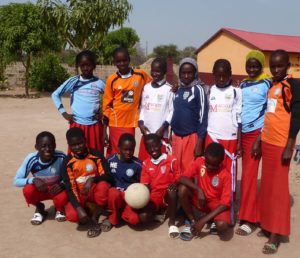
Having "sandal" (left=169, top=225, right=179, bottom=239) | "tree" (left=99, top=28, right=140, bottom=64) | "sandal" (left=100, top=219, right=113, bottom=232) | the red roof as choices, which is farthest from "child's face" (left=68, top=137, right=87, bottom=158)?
"tree" (left=99, top=28, right=140, bottom=64)

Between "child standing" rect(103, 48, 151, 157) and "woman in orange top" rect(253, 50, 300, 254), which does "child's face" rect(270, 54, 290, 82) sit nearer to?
"woman in orange top" rect(253, 50, 300, 254)

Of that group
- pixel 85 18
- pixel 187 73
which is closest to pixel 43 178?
pixel 187 73

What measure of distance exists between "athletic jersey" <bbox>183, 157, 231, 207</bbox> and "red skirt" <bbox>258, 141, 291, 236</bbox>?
14.3 inches

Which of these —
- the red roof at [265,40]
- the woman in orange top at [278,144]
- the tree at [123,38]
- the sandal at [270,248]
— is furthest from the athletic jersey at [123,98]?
the tree at [123,38]

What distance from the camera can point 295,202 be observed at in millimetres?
4922

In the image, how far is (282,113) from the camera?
3.52m

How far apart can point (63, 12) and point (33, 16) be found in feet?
5.03

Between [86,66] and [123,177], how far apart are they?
132 cm

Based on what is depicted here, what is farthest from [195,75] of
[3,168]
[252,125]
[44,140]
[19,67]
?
[19,67]

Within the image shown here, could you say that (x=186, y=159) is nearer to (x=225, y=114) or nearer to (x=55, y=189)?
(x=225, y=114)

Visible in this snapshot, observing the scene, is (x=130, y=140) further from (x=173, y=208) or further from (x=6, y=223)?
(x=6, y=223)

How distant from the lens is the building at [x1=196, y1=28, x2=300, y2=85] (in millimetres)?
22750

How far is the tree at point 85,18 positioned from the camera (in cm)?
1744

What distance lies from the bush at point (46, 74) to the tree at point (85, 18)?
3.79 meters
